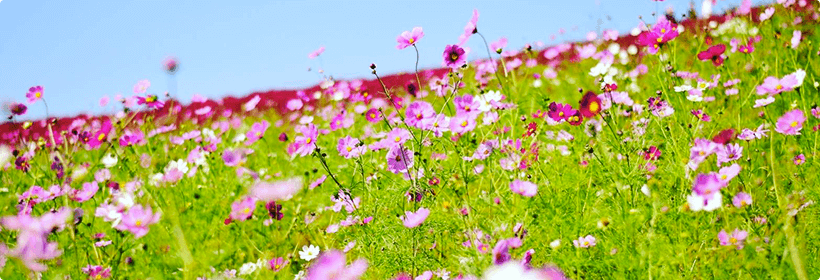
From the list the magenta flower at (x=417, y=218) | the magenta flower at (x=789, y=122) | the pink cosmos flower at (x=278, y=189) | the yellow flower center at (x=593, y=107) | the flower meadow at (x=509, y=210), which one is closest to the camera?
the pink cosmos flower at (x=278, y=189)

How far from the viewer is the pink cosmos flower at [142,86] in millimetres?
2057

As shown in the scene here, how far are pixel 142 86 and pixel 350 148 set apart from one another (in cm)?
116

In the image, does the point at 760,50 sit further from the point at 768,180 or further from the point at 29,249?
the point at 29,249

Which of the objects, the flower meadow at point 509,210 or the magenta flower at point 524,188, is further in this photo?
the magenta flower at point 524,188

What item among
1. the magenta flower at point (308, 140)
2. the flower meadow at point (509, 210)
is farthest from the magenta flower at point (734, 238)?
the magenta flower at point (308, 140)

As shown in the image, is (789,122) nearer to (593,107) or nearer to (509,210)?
(593,107)

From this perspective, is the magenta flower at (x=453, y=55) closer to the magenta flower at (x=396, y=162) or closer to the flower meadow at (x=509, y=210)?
the flower meadow at (x=509, y=210)

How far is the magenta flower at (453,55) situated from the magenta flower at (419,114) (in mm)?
121

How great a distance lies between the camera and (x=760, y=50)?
8.89 ft

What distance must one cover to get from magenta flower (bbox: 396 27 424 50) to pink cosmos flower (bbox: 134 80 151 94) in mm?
1221

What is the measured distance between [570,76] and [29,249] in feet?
10.8

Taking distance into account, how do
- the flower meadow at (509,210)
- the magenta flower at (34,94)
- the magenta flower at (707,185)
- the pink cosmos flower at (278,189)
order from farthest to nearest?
the magenta flower at (34,94) → the flower meadow at (509,210) → the magenta flower at (707,185) → the pink cosmos flower at (278,189)

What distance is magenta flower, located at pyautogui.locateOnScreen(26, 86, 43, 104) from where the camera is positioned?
6.23 feet

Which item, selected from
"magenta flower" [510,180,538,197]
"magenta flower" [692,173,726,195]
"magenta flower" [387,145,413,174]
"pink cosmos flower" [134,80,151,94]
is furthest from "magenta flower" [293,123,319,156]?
"pink cosmos flower" [134,80,151,94]
